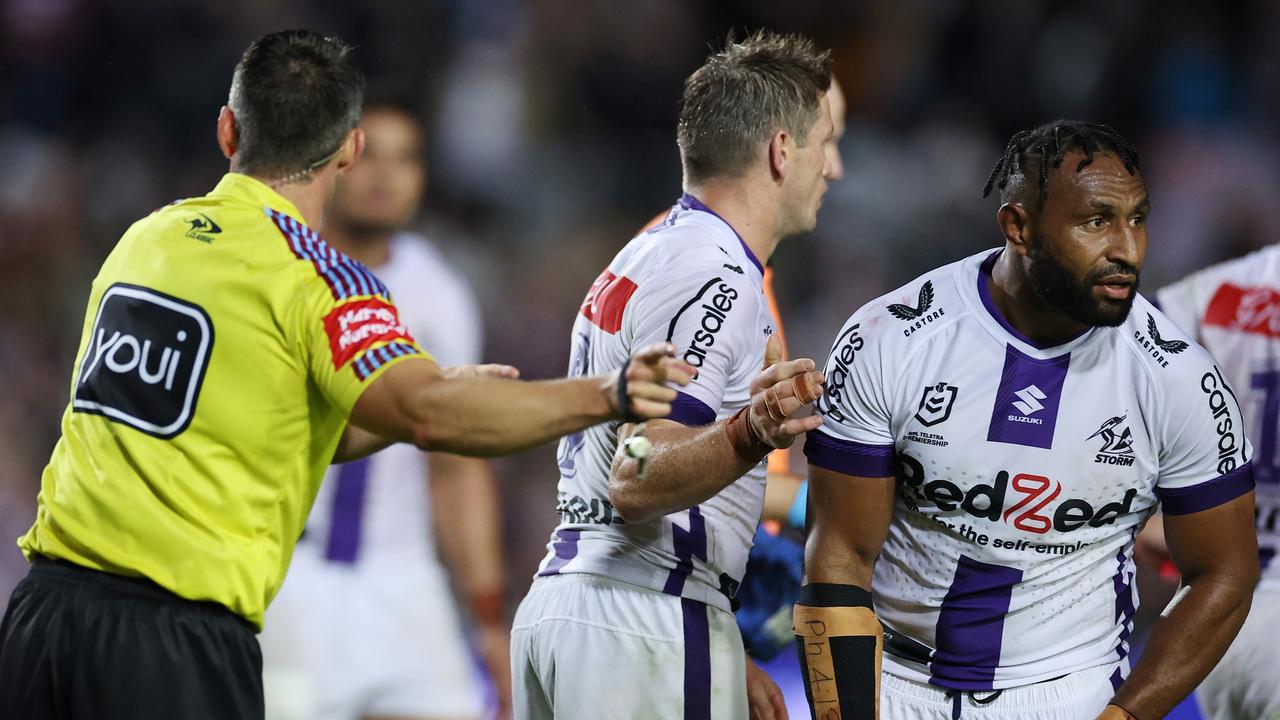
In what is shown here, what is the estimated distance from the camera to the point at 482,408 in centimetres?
297

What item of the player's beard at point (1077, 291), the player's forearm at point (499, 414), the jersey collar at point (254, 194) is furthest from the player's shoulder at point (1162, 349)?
the jersey collar at point (254, 194)

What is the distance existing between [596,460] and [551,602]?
0.37 metres

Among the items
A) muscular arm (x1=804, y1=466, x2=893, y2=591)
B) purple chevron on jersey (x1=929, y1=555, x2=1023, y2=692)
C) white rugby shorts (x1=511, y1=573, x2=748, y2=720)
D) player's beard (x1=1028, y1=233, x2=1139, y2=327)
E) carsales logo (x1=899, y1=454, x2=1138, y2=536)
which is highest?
player's beard (x1=1028, y1=233, x2=1139, y2=327)

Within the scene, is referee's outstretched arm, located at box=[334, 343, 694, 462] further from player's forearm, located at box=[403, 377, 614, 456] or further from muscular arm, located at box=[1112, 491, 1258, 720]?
muscular arm, located at box=[1112, 491, 1258, 720]

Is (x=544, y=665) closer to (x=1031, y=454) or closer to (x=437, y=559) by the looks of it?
(x=1031, y=454)

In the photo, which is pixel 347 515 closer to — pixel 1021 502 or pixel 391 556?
pixel 391 556

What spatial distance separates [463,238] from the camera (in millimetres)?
8891

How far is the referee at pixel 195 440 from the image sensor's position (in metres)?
3.07

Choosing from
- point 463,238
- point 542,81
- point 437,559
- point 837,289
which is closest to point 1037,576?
point 437,559

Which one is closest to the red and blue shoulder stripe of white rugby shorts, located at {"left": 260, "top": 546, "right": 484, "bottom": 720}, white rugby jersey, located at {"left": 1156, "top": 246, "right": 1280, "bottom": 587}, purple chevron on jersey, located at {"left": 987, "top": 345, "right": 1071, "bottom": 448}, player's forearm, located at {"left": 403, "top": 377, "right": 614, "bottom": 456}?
player's forearm, located at {"left": 403, "top": 377, "right": 614, "bottom": 456}

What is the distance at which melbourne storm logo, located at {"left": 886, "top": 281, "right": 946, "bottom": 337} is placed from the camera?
3525 millimetres

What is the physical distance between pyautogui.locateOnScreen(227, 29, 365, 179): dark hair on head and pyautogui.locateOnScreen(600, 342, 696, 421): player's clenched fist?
3.29ft

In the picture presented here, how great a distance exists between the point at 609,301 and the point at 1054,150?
3.77ft

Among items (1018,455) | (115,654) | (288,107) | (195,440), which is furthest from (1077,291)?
(115,654)
